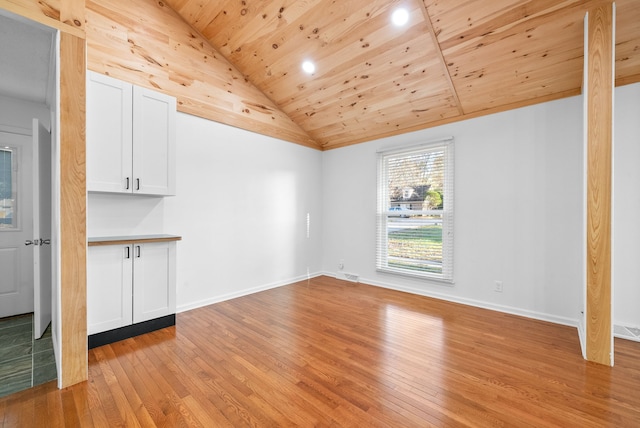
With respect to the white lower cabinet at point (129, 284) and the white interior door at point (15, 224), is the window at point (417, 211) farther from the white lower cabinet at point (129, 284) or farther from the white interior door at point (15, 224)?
the white interior door at point (15, 224)

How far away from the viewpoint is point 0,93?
323 centimetres

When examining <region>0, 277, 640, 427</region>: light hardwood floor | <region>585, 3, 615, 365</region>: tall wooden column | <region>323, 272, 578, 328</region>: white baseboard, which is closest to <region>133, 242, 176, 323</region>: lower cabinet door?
<region>0, 277, 640, 427</region>: light hardwood floor

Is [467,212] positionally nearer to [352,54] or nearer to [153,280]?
[352,54]

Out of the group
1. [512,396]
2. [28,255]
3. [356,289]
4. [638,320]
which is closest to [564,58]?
[638,320]

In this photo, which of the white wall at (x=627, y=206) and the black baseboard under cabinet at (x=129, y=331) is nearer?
the black baseboard under cabinet at (x=129, y=331)

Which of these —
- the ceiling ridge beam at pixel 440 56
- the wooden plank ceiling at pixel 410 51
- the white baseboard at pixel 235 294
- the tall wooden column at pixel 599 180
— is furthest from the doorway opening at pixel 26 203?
the tall wooden column at pixel 599 180

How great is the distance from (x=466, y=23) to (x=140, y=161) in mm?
3413

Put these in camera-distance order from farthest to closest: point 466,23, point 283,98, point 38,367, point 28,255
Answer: point 283,98
point 28,255
point 466,23
point 38,367

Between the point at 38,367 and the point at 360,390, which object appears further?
the point at 38,367

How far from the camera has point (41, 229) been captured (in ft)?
8.82

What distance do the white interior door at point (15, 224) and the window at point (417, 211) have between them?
4728 mm

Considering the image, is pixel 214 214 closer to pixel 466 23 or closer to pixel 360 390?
pixel 360 390

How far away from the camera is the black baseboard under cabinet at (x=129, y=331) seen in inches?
99.1

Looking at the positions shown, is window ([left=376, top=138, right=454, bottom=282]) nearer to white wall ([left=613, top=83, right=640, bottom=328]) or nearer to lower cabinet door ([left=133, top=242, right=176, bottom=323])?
white wall ([left=613, top=83, right=640, bottom=328])
